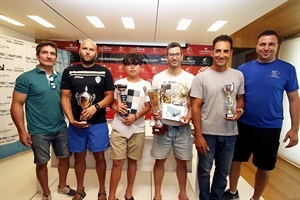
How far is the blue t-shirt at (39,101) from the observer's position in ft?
6.36

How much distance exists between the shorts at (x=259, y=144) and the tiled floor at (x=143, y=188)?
28.3 inches

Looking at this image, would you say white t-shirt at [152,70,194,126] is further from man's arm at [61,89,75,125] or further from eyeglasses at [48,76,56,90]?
eyeglasses at [48,76,56,90]

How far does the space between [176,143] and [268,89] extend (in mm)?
966

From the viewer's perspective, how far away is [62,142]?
2119mm

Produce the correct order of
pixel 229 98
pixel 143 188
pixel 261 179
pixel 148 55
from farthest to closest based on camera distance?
pixel 148 55 → pixel 143 188 → pixel 261 179 → pixel 229 98

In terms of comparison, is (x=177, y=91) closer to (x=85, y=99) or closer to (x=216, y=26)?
(x=85, y=99)

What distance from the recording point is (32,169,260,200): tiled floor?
238 centimetres

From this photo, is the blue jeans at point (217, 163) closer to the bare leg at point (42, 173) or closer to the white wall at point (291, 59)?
the bare leg at point (42, 173)

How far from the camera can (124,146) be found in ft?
6.76

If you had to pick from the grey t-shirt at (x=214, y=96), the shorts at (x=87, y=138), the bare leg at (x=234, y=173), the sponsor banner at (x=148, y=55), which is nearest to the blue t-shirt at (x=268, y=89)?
the grey t-shirt at (x=214, y=96)

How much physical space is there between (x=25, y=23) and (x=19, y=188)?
10.2ft

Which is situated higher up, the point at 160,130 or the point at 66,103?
the point at 66,103

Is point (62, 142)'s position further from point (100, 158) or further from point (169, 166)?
point (169, 166)

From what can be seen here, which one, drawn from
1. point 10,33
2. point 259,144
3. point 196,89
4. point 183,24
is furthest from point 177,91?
point 10,33
